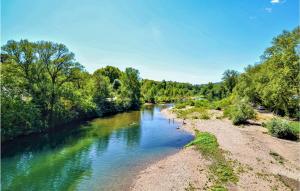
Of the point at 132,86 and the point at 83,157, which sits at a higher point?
the point at 132,86

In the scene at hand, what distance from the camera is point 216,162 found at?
81.2ft

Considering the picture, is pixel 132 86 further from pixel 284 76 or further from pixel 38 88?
pixel 284 76

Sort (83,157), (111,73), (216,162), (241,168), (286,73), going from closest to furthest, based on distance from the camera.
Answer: (241,168) → (216,162) → (83,157) → (286,73) → (111,73)

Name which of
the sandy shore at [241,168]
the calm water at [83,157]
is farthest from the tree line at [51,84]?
the sandy shore at [241,168]

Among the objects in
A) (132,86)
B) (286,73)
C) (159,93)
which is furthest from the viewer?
(159,93)

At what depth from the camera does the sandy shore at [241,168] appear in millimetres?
19289

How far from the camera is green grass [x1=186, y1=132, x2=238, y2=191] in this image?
64.7 feet

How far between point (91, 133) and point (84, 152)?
11.7 metres

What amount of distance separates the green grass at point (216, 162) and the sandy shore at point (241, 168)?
0.63m

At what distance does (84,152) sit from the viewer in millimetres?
30844

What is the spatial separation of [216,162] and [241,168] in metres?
2.84

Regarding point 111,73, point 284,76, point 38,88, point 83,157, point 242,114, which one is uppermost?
point 111,73

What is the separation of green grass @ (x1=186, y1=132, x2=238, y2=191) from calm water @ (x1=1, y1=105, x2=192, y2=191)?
4.01 metres

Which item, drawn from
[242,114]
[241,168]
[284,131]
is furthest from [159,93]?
[241,168]
